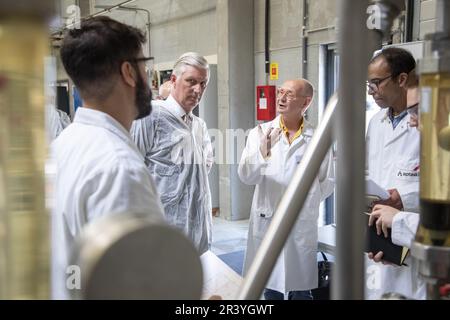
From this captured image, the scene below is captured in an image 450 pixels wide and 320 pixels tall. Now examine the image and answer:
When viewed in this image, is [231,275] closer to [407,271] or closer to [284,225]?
[284,225]

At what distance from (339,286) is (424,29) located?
10.6 feet

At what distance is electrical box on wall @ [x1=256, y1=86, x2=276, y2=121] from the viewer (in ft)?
14.4

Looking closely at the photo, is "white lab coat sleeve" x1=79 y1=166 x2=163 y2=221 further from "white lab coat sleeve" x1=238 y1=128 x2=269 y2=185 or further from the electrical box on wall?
the electrical box on wall

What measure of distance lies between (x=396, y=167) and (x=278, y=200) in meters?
0.83

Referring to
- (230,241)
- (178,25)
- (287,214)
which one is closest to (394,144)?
(287,214)

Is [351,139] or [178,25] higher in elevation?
[178,25]

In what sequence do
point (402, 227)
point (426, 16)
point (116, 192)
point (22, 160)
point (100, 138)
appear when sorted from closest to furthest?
1. point (22, 160)
2. point (116, 192)
3. point (100, 138)
4. point (402, 227)
5. point (426, 16)

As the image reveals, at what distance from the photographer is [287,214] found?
1.45ft

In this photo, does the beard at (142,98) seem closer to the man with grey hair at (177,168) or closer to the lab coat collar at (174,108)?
the man with grey hair at (177,168)

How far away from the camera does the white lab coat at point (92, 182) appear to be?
86cm

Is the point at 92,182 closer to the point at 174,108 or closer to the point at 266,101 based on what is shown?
the point at 174,108

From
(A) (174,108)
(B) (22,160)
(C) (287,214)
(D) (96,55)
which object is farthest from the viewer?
(A) (174,108)

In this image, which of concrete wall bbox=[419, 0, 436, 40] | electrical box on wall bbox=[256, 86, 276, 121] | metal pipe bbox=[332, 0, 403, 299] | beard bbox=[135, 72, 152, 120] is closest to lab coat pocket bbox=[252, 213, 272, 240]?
beard bbox=[135, 72, 152, 120]

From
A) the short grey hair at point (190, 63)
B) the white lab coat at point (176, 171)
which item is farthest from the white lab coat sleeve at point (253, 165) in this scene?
the short grey hair at point (190, 63)
